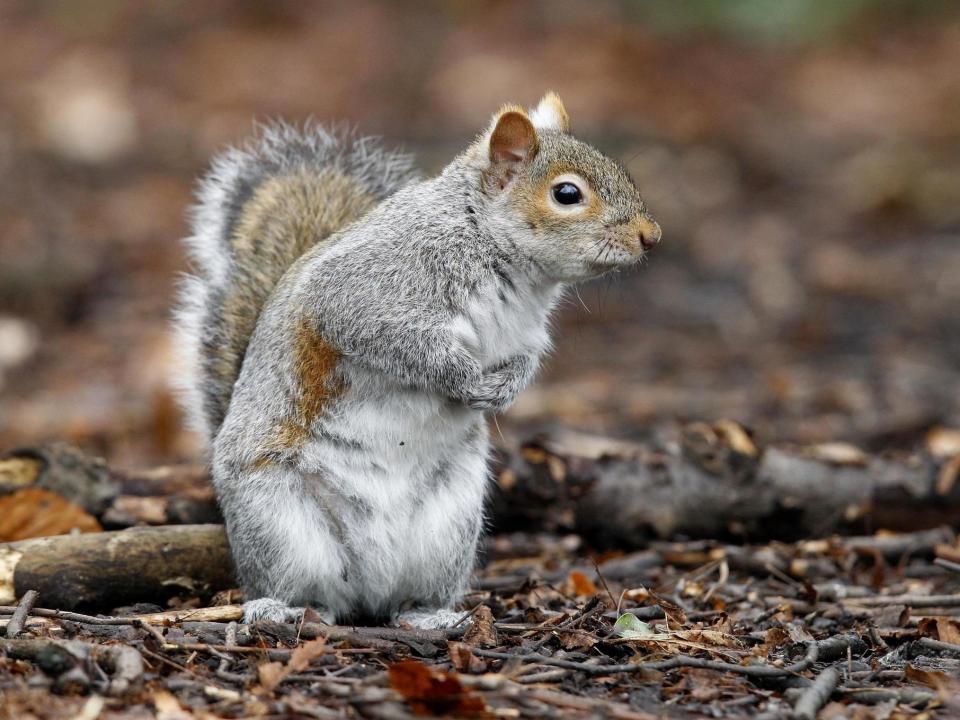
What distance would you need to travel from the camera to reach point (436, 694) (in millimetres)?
2461

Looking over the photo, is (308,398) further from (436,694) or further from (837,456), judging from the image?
(837,456)

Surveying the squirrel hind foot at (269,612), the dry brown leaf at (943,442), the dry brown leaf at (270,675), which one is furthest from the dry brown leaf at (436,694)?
the dry brown leaf at (943,442)

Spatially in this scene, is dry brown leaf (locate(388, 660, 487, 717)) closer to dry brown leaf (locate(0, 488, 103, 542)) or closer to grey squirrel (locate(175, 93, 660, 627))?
grey squirrel (locate(175, 93, 660, 627))

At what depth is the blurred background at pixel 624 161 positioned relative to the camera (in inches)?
262

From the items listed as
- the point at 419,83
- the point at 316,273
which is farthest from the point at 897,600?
the point at 419,83

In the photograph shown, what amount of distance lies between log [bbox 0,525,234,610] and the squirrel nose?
1508 millimetres

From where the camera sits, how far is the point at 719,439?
4.40 m

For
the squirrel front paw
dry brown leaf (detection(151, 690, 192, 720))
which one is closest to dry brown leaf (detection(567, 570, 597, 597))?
the squirrel front paw

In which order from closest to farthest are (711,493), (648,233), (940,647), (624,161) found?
(940,647)
(648,233)
(711,493)
(624,161)

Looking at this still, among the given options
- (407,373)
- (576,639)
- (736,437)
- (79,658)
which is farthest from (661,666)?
(736,437)

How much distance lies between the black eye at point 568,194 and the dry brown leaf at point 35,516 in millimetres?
1769

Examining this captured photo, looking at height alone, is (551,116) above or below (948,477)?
above

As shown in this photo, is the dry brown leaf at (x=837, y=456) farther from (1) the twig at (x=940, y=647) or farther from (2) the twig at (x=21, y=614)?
(2) the twig at (x=21, y=614)

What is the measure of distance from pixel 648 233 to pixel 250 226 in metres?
1.46
